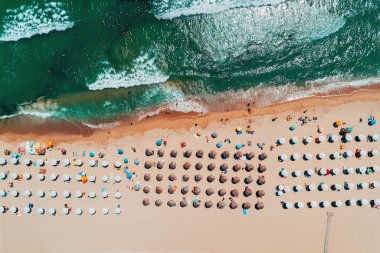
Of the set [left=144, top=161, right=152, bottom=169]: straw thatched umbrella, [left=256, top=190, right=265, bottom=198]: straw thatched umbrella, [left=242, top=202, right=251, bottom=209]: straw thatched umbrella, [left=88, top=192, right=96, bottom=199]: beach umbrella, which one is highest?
[left=144, top=161, right=152, bottom=169]: straw thatched umbrella

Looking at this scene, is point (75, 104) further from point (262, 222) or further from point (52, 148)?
point (262, 222)

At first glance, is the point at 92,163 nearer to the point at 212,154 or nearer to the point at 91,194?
the point at 91,194

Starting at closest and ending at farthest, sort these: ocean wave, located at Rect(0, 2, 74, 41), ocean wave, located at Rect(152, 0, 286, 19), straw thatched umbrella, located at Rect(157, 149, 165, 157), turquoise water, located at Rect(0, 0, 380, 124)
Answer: straw thatched umbrella, located at Rect(157, 149, 165, 157) < turquoise water, located at Rect(0, 0, 380, 124) < ocean wave, located at Rect(152, 0, 286, 19) < ocean wave, located at Rect(0, 2, 74, 41)

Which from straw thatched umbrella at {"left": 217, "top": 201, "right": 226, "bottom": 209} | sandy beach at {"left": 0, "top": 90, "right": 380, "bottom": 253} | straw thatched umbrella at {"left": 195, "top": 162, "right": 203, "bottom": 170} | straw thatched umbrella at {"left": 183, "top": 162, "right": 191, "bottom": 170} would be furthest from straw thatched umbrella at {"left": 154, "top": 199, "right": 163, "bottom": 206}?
straw thatched umbrella at {"left": 217, "top": 201, "right": 226, "bottom": 209}

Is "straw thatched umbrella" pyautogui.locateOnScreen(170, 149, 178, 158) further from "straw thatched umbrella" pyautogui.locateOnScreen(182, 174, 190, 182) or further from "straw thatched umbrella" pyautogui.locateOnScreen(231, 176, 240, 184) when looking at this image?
"straw thatched umbrella" pyautogui.locateOnScreen(231, 176, 240, 184)

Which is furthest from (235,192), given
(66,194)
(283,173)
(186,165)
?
(66,194)

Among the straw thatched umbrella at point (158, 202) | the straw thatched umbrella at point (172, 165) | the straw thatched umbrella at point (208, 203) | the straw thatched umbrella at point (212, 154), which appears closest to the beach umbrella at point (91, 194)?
the straw thatched umbrella at point (158, 202)

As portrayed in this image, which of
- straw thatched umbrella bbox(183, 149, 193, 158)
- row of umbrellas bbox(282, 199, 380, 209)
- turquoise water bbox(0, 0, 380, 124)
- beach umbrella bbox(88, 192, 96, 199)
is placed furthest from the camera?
turquoise water bbox(0, 0, 380, 124)

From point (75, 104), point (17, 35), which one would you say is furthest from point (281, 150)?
point (17, 35)
